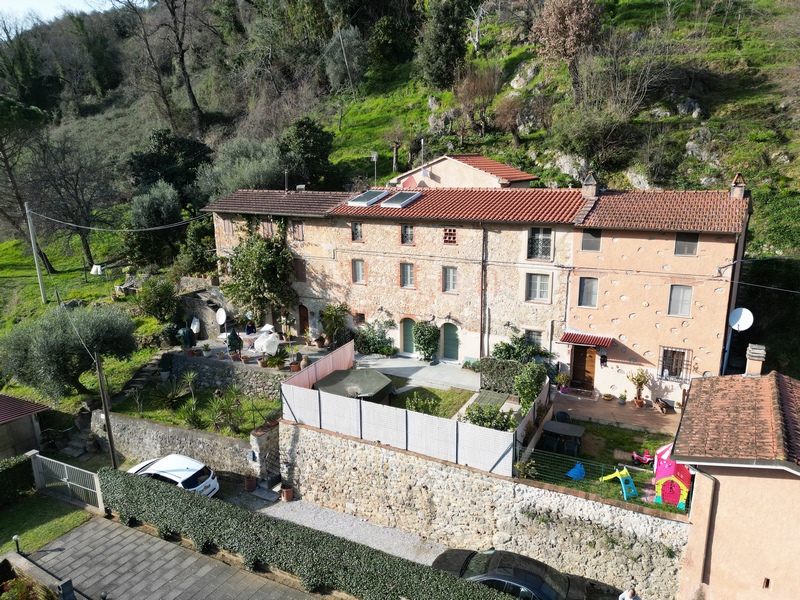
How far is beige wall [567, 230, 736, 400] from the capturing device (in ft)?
57.1

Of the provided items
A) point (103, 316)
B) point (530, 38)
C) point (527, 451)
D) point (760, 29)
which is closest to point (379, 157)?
point (530, 38)

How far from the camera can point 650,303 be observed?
724 inches

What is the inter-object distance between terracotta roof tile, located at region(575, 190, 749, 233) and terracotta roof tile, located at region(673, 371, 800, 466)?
5633 millimetres

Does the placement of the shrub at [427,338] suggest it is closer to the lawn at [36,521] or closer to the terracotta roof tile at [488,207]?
the terracotta roof tile at [488,207]

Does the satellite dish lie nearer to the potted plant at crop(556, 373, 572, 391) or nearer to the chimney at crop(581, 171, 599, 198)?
the potted plant at crop(556, 373, 572, 391)

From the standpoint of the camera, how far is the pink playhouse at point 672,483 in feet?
41.5

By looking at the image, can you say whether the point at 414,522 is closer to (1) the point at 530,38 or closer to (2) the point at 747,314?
(2) the point at 747,314

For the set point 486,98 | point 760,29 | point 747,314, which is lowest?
point 747,314

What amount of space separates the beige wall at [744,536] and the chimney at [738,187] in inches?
435

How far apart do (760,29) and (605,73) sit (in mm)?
14277

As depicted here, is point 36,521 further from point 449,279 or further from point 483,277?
point 483,277

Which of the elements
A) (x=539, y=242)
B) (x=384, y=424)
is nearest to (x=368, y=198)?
(x=539, y=242)

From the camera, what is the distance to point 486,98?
146ft

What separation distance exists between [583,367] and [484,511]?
8.32 m
